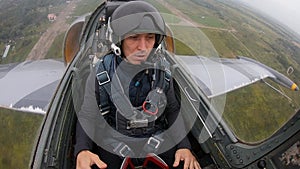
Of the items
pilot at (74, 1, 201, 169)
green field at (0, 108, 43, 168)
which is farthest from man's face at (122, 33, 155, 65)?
green field at (0, 108, 43, 168)

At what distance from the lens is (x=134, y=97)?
6.16ft

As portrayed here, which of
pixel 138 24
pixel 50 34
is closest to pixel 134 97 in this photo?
pixel 138 24

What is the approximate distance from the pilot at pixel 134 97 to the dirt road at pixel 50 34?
2689cm

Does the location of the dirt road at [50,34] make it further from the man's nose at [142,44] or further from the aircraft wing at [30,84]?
the man's nose at [142,44]

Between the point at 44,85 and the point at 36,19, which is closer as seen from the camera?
the point at 44,85

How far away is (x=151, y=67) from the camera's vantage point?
1894 mm

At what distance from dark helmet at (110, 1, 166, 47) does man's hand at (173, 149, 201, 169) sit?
796 millimetres

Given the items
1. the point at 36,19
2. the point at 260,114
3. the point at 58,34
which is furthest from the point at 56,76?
the point at 36,19

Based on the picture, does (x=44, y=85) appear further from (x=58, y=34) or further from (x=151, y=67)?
(x=58, y=34)

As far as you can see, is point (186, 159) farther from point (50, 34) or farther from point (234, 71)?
point (50, 34)

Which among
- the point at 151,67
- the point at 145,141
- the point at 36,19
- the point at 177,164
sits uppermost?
the point at 36,19

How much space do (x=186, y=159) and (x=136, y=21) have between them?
944mm

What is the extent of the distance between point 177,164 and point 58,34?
38001mm

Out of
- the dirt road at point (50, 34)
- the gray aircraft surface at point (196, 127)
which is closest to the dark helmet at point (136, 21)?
the gray aircraft surface at point (196, 127)
